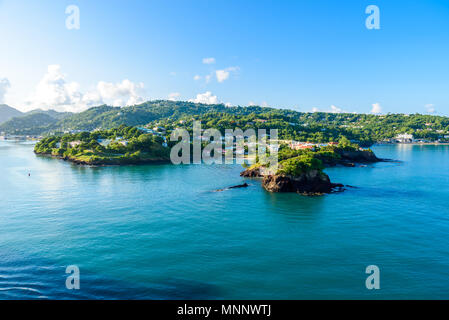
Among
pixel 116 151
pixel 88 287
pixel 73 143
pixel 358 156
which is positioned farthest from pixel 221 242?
pixel 73 143

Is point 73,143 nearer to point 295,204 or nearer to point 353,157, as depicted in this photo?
point 295,204

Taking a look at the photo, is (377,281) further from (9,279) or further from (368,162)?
(368,162)

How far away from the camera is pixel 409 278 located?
13.1 m

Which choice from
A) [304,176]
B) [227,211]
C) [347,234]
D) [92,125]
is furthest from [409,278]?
[92,125]

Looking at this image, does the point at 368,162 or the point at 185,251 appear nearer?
the point at 185,251

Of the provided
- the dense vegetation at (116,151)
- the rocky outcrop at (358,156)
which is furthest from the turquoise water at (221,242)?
the rocky outcrop at (358,156)

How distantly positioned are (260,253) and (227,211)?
8.23m

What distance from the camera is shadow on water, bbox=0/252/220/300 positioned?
37.5 feet

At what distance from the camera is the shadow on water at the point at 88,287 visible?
11.4 meters

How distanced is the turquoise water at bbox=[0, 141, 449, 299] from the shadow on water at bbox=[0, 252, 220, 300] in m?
0.05

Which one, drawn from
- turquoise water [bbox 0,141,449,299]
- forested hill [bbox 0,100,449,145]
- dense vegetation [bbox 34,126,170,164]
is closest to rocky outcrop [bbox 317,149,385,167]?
turquoise water [bbox 0,141,449,299]

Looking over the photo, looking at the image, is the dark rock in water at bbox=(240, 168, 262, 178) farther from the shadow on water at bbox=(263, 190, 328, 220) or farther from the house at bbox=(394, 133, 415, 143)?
the house at bbox=(394, 133, 415, 143)

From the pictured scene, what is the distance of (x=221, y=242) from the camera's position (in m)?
17.1

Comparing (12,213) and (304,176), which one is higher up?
(304,176)
